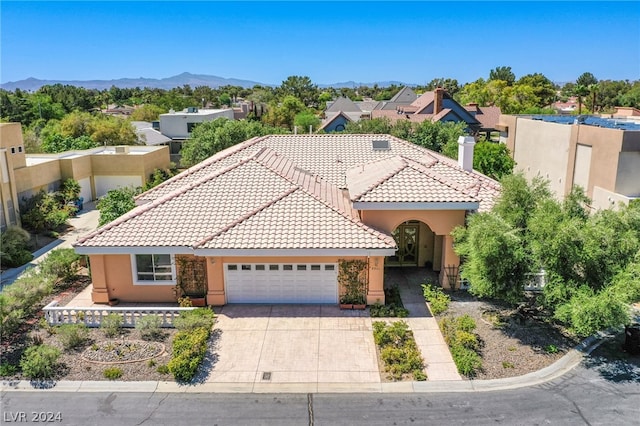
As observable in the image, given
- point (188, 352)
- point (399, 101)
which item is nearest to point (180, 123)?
point (188, 352)

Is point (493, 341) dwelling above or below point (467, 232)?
below

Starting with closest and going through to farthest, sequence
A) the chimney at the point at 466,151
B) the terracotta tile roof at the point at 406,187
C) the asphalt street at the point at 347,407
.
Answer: the asphalt street at the point at 347,407, the terracotta tile roof at the point at 406,187, the chimney at the point at 466,151

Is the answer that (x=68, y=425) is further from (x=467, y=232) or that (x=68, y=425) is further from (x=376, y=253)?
(x=467, y=232)

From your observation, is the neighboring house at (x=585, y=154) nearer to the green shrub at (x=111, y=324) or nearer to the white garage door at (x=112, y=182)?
the green shrub at (x=111, y=324)

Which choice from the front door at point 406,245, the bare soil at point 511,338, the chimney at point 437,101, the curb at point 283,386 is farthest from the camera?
the chimney at point 437,101

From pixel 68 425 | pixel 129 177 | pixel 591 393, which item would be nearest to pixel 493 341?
pixel 591 393

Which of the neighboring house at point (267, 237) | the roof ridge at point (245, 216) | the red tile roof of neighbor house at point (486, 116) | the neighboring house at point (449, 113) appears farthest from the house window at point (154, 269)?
the red tile roof of neighbor house at point (486, 116)
